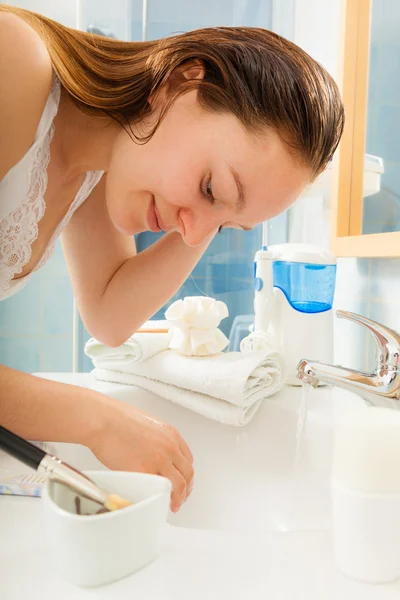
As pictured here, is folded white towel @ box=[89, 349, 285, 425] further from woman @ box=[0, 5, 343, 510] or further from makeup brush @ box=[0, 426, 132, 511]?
makeup brush @ box=[0, 426, 132, 511]

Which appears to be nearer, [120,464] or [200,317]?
[120,464]

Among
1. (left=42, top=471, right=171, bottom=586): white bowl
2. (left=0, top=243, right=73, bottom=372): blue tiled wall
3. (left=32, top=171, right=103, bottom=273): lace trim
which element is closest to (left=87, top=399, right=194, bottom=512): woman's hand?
(left=42, top=471, right=171, bottom=586): white bowl

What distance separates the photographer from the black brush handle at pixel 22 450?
310 millimetres

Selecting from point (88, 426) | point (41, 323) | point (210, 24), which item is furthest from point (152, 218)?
point (41, 323)

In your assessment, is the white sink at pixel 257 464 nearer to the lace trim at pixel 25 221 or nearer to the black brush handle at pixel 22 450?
the lace trim at pixel 25 221

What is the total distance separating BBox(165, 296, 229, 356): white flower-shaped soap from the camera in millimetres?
838

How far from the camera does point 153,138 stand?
1.96ft

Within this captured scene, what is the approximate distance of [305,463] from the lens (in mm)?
716

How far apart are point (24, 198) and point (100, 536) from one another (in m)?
0.47

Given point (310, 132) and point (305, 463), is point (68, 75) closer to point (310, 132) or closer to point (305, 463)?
point (310, 132)

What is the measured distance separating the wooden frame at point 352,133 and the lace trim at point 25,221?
0.49 meters

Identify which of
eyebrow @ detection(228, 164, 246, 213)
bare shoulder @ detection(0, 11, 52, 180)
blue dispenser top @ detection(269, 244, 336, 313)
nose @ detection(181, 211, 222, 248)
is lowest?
blue dispenser top @ detection(269, 244, 336, 313)

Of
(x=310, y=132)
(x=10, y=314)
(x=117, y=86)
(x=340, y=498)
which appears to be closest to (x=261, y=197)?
(x=310, y=132)

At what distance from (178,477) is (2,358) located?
135 cm
